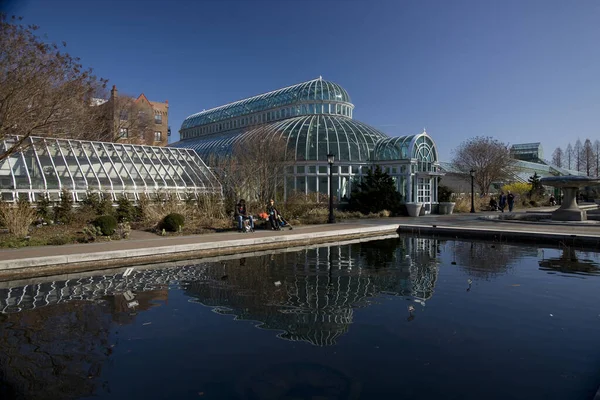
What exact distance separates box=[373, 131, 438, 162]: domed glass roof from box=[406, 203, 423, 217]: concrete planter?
11.3 ft

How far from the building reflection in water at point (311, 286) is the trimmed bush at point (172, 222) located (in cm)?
549

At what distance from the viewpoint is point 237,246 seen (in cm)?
1391

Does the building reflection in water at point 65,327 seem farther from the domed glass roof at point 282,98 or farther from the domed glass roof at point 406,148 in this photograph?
the domed glass roof at point 282,98

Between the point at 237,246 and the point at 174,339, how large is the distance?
26.4 ft

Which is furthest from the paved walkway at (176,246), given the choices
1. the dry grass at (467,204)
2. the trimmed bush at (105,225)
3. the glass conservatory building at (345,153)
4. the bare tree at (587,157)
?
the bare tree at (587,157)

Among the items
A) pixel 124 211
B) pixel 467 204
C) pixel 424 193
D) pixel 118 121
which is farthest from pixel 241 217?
pixel 118 121

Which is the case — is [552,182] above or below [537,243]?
above

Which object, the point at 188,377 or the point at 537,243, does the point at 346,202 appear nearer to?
the point at 537,243

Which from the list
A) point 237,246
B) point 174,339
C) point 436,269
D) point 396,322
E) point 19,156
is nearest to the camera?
point 174,339

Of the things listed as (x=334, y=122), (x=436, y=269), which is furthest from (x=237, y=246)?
(x=334, y=122)

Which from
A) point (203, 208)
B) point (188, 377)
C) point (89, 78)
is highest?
point (89, 78)

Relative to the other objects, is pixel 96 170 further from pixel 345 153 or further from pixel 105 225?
pixel 345 153

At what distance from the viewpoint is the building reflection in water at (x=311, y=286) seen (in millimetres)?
6645

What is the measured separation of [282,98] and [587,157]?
56.8m
